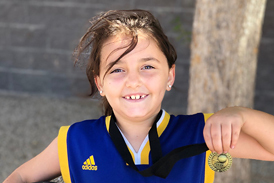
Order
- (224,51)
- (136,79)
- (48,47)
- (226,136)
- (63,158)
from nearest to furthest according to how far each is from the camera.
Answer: (226,136) < (136,79) < (63,158) < (224,51) < (48,47)

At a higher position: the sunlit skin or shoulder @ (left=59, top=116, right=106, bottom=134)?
the sunlit skin

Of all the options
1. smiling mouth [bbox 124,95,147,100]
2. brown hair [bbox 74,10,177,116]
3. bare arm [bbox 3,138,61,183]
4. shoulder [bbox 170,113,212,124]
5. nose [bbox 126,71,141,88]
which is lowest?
bare arm [bbox 3,138,61,183]

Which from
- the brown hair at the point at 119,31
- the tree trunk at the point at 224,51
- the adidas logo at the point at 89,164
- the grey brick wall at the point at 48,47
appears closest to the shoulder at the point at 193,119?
the brown hair at the point at 119,31

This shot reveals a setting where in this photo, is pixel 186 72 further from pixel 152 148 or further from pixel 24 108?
pixel 152 148

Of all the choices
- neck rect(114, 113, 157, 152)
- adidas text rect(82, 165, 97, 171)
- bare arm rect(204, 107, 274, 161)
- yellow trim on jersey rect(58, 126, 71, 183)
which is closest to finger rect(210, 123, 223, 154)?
bare arm rect(204, 107, 274, 161)

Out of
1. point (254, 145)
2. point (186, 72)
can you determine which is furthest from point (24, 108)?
point (254, 145)

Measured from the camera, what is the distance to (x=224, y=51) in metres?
2.48

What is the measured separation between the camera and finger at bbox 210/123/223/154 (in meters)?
1.23

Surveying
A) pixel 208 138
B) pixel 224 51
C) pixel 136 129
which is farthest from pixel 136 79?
pixel 224 51

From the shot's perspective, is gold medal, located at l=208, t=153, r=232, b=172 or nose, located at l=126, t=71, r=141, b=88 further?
nose, located at l=126, t=71, r=141, b=88

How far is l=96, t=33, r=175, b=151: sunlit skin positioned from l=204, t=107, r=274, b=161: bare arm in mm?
273

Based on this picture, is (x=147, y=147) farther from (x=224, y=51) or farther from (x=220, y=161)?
(x=224, y=51)

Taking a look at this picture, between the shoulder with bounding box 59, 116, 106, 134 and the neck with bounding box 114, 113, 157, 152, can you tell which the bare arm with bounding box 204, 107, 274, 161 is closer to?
the neck with bounding box 114, 113, 157, 152

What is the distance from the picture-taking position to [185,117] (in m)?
1.59
